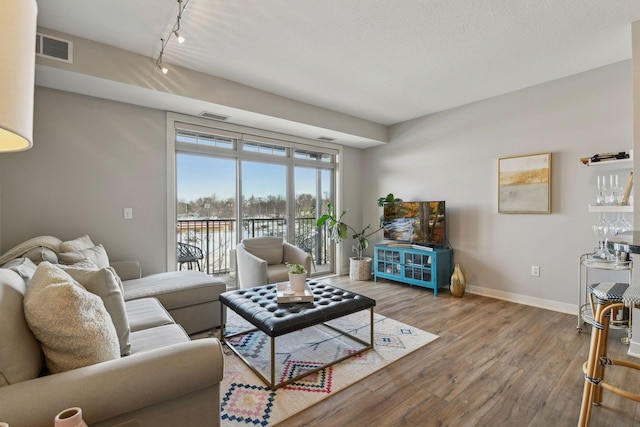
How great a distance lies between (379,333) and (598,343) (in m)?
1.58

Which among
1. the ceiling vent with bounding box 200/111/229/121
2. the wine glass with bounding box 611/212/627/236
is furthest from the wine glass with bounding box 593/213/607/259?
the ceiling vent with bounding box 200/111/229/121

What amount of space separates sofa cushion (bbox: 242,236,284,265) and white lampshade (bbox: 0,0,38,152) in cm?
314

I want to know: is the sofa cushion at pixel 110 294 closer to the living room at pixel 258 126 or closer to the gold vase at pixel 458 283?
the living room at pixel 258 126

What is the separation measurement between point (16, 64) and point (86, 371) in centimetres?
97

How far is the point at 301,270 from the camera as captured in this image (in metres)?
2.46

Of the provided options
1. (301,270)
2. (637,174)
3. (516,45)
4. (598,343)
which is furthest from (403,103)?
(598,343)

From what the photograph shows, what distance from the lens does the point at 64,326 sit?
1.06m

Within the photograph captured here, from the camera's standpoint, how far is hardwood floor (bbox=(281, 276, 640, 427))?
1.66 m

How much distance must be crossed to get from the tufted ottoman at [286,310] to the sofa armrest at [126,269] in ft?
3.66

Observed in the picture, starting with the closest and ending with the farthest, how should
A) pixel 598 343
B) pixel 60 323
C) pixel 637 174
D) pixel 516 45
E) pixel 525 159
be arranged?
pixel 60 323, pixel 598 343, pixel 637 174, pixel 516 45, pixel 525 159

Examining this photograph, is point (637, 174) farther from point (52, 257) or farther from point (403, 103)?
point (52, 257)

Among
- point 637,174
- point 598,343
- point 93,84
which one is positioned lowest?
point 598,343

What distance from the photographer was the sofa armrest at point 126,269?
290 centimetres

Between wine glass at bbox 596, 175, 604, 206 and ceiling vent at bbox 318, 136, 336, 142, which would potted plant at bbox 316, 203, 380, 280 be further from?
wine glass at bbox 596, 175, 604, 206
